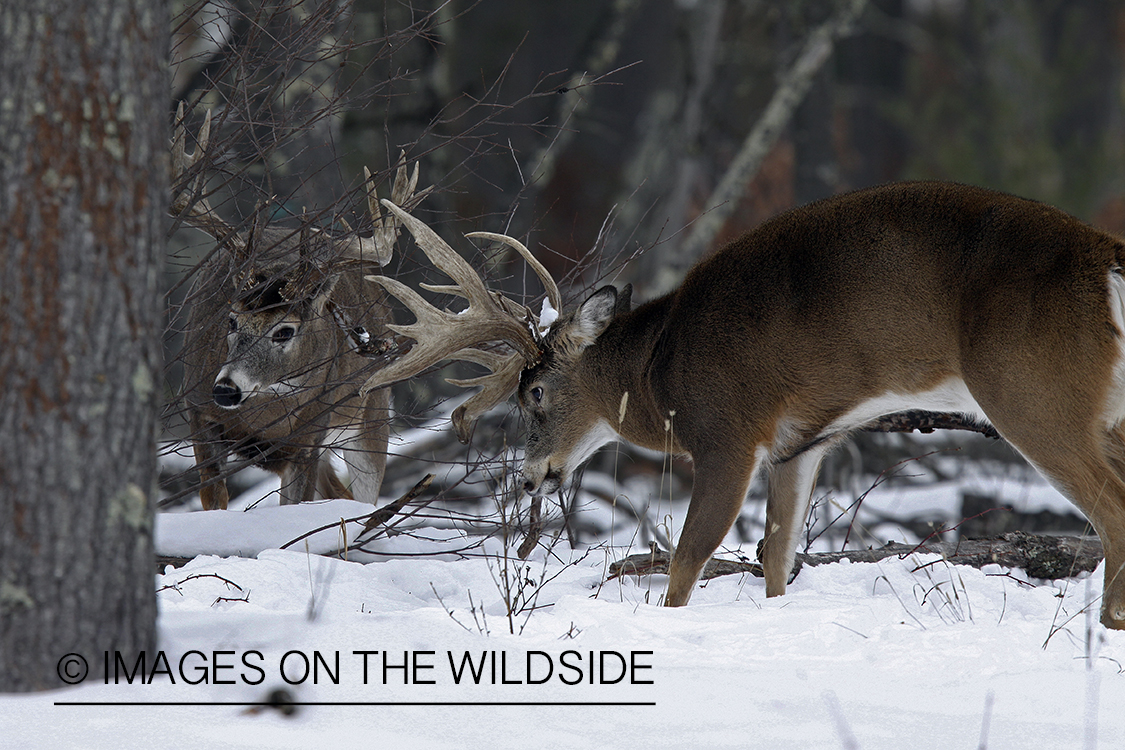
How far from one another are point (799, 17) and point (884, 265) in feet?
34.7

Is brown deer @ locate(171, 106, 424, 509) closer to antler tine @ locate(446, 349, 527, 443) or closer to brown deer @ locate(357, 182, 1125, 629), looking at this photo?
antler tine @ locate(446, 349, 527, 443)

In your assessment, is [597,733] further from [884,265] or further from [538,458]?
[538,458]

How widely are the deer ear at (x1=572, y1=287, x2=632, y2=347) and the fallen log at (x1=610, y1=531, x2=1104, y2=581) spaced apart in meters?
0.97

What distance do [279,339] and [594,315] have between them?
1664 mm

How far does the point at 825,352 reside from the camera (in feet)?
15.3

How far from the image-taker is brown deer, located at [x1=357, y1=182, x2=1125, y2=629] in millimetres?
4105

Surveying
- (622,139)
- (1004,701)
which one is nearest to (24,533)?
(1004,701)

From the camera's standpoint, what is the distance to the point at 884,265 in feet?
14.8

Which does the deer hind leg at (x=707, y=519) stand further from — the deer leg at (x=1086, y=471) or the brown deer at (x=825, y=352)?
the deer leg at (x=1086, y=471)

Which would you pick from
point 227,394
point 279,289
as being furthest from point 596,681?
point 279,289

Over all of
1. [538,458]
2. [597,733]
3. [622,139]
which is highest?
[622,139]

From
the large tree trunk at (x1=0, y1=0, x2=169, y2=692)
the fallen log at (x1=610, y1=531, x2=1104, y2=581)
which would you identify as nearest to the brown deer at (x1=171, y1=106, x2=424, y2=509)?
the fallen log at (x1=610, y1=531, x2=1104, y2=581)

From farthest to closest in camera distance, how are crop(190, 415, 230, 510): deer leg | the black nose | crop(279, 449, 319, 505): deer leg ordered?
crop(279, 449, 319, 505): deer leg, crop(190, 415, 230, 510): deer leg, the black nose

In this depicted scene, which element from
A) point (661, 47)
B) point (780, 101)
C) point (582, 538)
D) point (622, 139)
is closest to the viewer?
point (582, 538)
